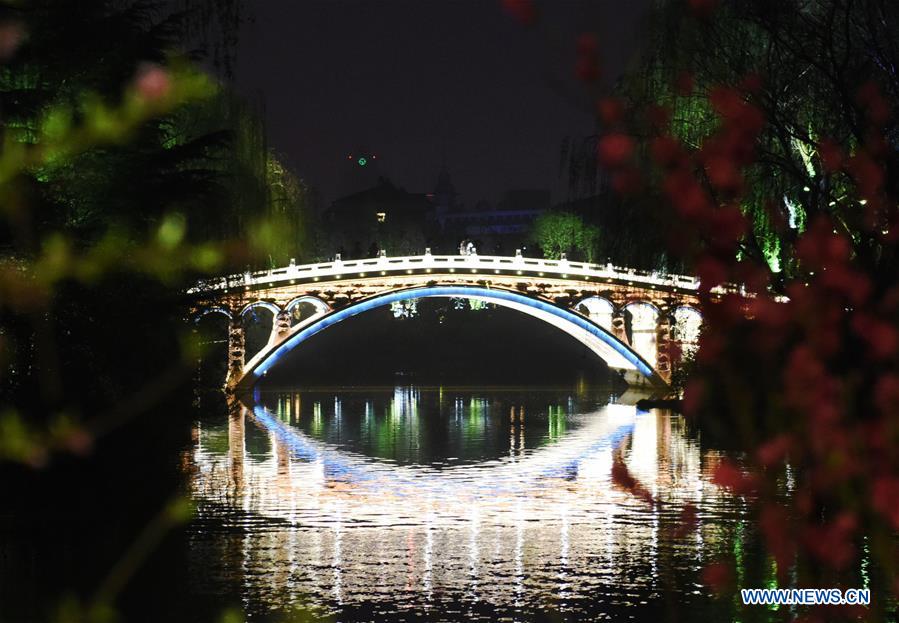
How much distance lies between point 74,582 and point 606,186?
15132 millimetres

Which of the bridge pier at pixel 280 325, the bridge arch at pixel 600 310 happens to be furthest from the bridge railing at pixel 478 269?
the bridge pier at pixel 280 325

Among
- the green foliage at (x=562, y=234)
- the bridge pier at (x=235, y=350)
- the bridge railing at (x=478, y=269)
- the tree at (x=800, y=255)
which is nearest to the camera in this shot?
the tree at (x=800, y=255)

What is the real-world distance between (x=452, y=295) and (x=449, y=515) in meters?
33.9

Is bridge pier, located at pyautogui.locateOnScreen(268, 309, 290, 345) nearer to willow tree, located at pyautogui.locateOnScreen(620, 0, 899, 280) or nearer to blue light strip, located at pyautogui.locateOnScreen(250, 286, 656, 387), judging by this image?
blue light strip, located at pyautogui.locateOnScreen(250, 286, 656, 387)

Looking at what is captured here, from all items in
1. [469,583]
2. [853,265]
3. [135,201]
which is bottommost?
[469,583]

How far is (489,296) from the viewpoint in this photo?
187ft

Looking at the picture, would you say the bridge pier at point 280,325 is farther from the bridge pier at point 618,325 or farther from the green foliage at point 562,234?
the green foliage at point 562,234

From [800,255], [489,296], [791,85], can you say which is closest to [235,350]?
[489,296]

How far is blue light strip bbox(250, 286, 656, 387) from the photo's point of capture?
5428 cm

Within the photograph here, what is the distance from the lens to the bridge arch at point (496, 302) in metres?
53.9

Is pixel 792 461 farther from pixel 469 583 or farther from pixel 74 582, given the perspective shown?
pixel 74 582

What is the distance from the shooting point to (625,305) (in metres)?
56.7

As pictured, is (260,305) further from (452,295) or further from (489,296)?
(489,296)

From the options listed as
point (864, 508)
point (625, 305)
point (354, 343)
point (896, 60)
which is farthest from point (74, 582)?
point (354, 343)
